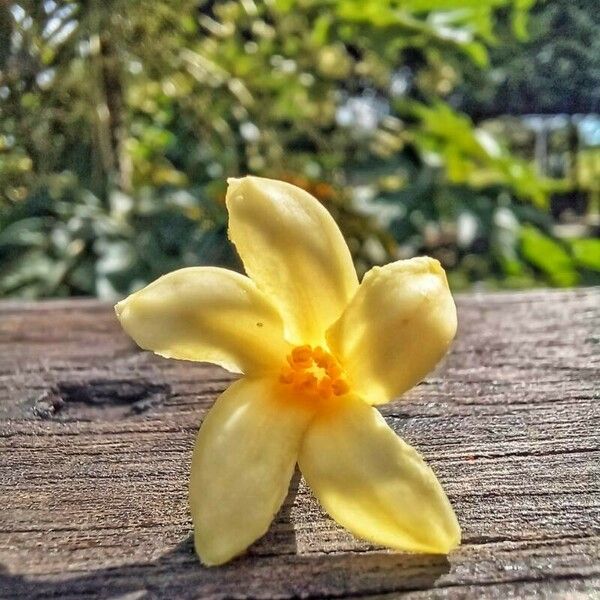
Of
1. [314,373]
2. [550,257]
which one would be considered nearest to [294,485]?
[314,373]

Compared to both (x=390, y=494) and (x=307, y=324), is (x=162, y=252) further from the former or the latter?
(x=390, y=494)

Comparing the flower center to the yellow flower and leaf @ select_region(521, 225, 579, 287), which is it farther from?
leaf @ select_region(521, 225, 579, 287)

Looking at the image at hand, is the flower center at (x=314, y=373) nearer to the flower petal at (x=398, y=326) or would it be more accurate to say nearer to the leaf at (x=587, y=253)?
the flower petal at (x=398, y=326)

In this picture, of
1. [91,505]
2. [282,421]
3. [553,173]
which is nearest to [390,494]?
[282,421]

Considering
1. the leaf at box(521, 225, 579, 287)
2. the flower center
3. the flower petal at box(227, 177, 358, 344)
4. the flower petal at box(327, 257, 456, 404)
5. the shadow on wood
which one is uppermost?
the flower petal at box(227, 177, 358, 344)

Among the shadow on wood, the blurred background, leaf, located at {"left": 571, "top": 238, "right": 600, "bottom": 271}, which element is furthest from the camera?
leaf, located at {"left": 571, "top": 238, "right": 600, "bottom": 271}

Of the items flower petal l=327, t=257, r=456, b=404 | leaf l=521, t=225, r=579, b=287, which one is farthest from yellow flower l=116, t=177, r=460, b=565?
leaf l=521, t=225, r=579, b=287
